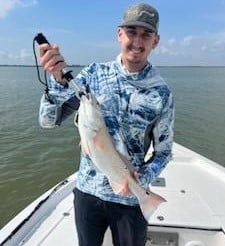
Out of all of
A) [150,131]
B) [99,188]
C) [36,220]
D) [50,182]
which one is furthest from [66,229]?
[50,182]

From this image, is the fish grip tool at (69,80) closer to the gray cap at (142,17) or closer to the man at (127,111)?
the man at (127,111)

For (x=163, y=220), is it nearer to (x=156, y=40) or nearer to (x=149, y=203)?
(x=149, y=203)

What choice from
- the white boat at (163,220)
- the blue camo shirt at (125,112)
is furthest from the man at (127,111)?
the white boat at (163,220)

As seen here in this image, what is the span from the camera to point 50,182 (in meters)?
8.90

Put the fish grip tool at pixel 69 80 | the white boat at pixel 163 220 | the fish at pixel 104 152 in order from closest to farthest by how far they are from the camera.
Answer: the fish at pixel 104 152 < the fish grip tool at pixel 69 80 < the white boat at pixel 163 220

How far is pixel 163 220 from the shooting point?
3.72 metres

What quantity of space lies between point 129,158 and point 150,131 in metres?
0.23

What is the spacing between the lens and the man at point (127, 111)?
8.07ft

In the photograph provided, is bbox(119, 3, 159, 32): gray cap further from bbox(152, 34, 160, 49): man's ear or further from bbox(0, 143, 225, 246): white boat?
bbox(0, 143, 225, 246): white boat

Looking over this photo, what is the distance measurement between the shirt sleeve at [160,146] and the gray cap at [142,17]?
0.49 meters

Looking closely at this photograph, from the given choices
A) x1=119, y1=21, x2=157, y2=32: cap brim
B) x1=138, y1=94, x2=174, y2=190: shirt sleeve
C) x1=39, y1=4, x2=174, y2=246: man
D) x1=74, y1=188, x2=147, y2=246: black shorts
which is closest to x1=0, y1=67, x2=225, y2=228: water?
x1=74, y1=188, x2=147, y2=246: black shorts

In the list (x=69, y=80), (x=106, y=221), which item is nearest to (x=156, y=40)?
(x=69, y=80)

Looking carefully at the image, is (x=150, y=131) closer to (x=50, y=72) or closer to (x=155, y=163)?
(x=155, y=163)

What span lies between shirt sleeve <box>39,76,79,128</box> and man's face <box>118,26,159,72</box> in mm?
432
